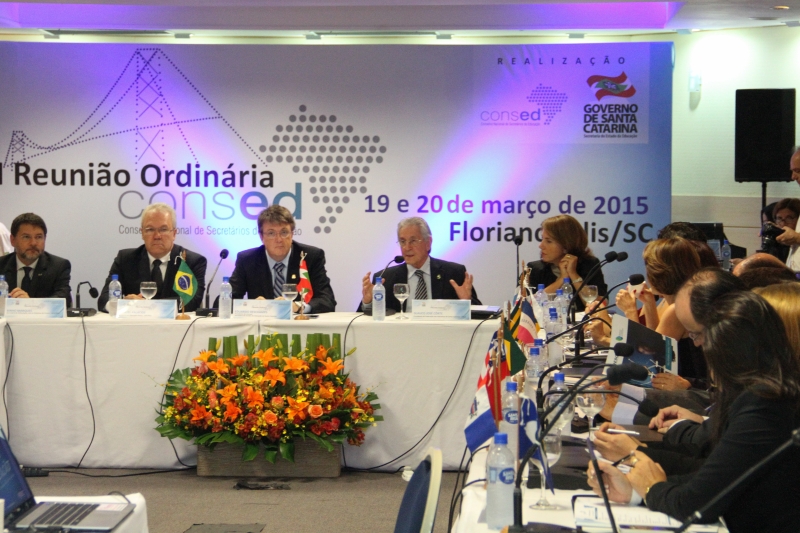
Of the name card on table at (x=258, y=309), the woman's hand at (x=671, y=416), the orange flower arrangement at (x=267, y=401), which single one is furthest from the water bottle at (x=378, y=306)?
the woman's hand at (x=671, y=416)

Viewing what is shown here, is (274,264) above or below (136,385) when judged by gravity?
above

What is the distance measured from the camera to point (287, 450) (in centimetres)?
428

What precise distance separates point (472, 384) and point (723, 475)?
8.63ft

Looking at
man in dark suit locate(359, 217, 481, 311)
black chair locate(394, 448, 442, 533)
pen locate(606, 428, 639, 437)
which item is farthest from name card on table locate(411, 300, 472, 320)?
black chair locate(394, 448, 442, 533)

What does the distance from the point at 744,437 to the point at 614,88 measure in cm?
531

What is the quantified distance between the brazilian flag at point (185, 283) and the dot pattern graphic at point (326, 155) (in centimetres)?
182

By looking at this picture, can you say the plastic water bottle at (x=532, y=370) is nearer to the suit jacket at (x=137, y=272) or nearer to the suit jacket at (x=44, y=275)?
the suit jacket at (x=137, y=272)

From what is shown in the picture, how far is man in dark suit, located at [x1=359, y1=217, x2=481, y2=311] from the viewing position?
18.4 ft

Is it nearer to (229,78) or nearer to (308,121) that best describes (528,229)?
(308,121)

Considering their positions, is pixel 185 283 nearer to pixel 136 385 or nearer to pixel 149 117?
pixel 136 385

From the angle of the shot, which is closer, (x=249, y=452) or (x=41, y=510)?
(x=41, y=510)

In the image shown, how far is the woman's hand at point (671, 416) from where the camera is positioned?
2719 mm

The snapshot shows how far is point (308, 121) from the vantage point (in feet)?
23.0

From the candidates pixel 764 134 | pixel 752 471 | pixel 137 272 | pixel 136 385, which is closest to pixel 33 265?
pixel 137 272
